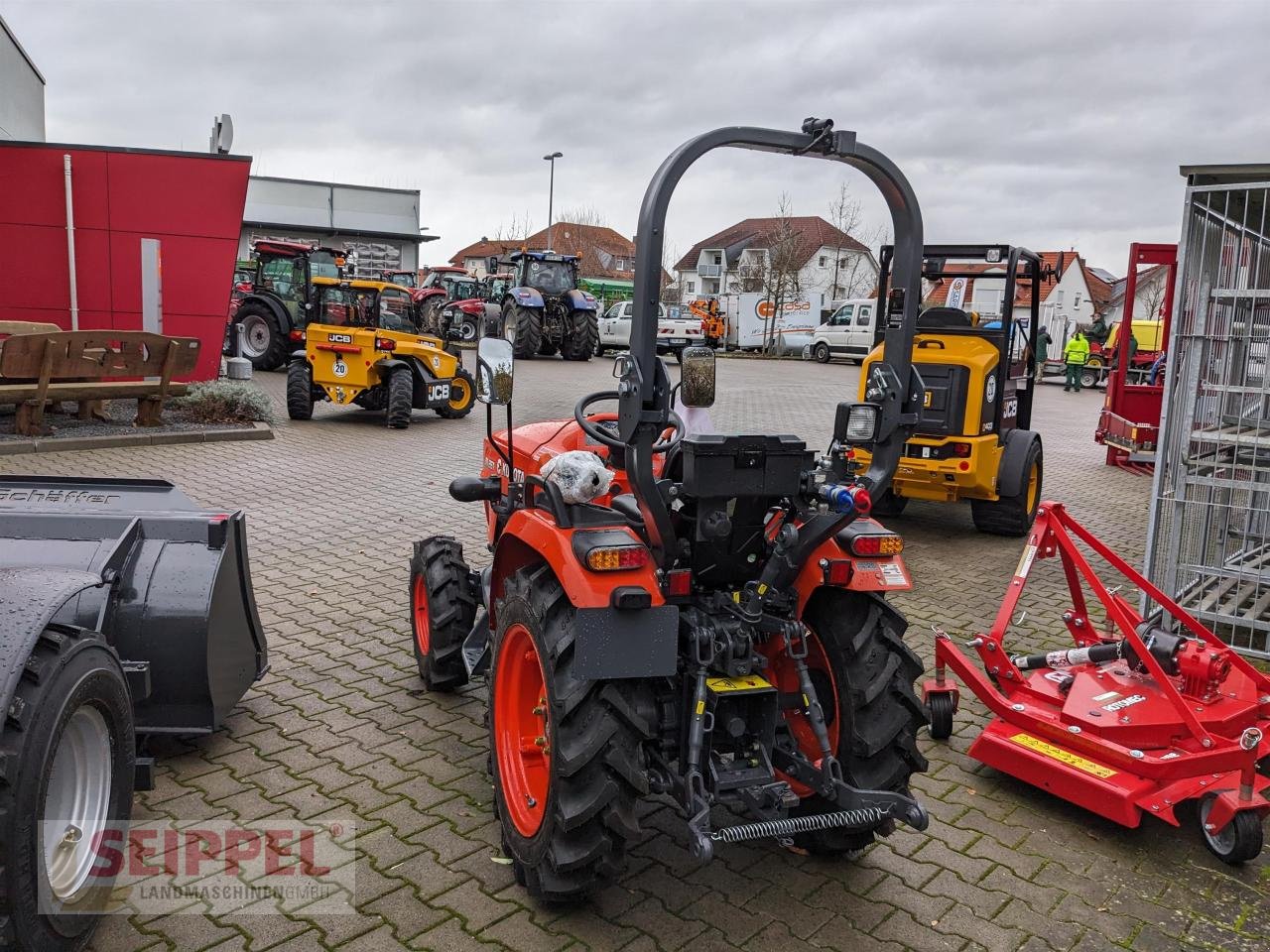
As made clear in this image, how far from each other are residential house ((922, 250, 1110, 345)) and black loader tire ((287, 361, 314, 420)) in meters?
8.03

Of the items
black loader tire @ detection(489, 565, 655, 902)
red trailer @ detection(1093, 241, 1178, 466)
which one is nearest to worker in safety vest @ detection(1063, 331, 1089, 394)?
red trailer @ detection(1093, 241, 1178, 466)

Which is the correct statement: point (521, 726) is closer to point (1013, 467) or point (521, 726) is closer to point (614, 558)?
point (614, 558)

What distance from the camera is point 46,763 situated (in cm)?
248

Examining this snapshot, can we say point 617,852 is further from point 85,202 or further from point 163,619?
point 85,202

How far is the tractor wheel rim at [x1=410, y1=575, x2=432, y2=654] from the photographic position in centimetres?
475

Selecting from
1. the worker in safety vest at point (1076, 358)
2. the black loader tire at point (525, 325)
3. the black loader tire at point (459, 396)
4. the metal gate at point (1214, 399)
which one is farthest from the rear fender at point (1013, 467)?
the worker in safety vest at point (1076, 358)

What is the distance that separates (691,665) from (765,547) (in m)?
0.51

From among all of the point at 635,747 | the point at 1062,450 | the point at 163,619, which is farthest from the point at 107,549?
the point at 1062,450

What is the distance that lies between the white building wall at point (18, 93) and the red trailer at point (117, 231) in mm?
3065

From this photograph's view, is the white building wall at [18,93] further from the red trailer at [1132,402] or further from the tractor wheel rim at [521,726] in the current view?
the red trailer at [1132,402]

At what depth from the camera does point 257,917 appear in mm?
2980

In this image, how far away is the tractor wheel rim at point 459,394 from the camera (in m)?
13.8

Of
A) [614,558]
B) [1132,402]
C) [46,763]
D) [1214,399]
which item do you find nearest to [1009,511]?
[1214,399]

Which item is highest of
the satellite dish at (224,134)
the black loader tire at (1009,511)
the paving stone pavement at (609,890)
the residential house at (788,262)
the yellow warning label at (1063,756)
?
the residential house at (788,262)
